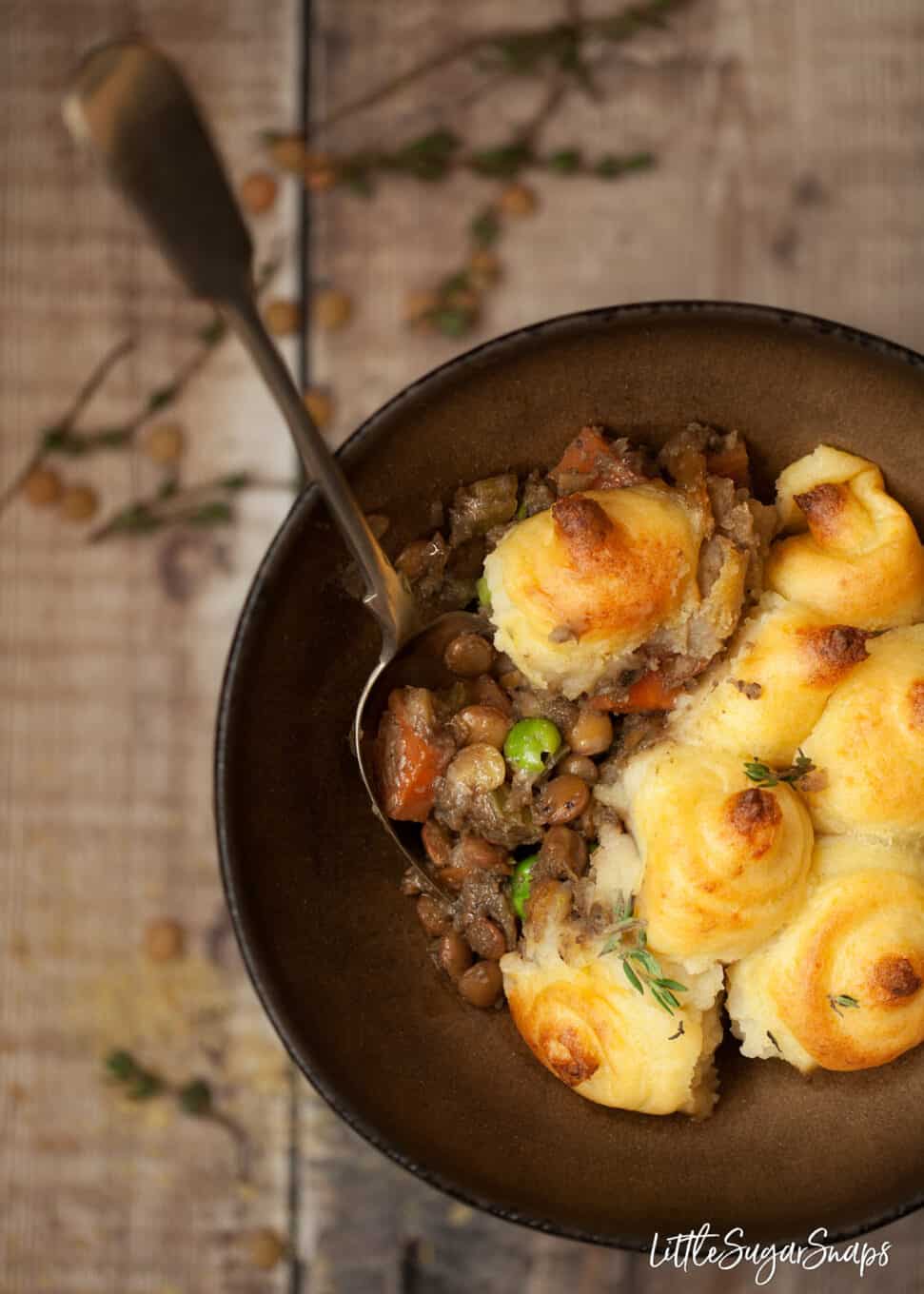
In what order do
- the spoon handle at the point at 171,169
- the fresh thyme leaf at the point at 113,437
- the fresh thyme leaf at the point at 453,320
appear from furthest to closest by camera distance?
the fresh thyme leaf at the point at 113,437 < the fresh thyme leaf at the point at 453,320 < the spoon handle at the point at 171,169

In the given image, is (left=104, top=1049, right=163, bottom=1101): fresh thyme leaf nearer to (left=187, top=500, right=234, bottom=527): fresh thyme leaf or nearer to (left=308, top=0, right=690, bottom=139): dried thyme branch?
(left=187, top=500, right=234, bottom=527): fresh thyme leaf

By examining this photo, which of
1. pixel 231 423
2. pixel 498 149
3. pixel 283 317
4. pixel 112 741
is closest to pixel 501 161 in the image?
pixel 498 149

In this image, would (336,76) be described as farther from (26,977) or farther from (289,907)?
(26,977)

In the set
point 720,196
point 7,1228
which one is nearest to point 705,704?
point 720,196

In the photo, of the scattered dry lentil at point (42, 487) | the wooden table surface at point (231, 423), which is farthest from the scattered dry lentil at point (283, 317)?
the scattered dry lentil at point (42, 487)

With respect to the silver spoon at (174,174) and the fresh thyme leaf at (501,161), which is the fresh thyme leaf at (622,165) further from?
the silver spoon at (174,174)

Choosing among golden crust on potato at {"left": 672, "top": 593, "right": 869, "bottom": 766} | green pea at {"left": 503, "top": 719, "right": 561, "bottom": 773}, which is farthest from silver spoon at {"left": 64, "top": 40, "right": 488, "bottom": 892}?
golden crust on potato at {"left": 672, "top": 593, "right": 869, "bottom": 766}
